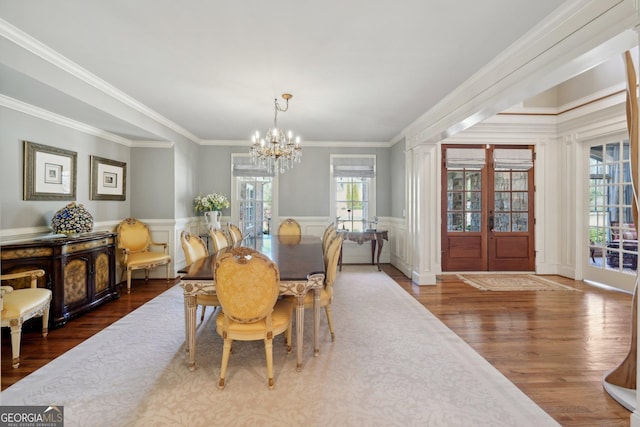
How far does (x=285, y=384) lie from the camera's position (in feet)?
6.71

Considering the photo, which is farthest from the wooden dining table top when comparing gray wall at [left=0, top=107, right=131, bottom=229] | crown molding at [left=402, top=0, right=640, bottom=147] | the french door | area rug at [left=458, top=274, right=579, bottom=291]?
the french door

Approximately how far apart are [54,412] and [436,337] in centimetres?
286

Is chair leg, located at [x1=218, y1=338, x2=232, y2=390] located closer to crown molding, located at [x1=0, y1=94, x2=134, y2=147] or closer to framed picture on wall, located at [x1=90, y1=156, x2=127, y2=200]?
crown molding, located at [x1=0, y1=94, x2=134, y2=147]

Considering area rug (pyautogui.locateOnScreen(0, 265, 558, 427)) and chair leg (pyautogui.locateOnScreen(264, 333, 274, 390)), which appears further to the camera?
chair leg (pyautogui.locateOnScreen(264, 333, 274, 390))

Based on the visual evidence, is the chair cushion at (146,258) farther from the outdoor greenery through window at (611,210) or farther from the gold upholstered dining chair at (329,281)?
the outdoor greenery through window at (611,210)

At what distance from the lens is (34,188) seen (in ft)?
10.7

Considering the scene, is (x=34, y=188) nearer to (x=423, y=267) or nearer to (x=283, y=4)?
(x=283, y=4)

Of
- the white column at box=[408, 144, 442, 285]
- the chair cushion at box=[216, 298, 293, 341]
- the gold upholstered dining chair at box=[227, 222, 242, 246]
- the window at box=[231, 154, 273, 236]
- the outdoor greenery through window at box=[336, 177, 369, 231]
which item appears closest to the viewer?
the chair cushion at box=[216, 298, 293, 341]

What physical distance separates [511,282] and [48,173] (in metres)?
6.56

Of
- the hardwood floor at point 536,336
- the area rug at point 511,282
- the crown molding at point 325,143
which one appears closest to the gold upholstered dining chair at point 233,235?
the hardwood floor at point 536,336

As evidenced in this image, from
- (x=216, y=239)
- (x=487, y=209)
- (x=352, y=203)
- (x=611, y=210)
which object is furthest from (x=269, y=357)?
(x=611, y=210)

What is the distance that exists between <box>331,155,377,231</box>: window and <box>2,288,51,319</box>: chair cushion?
4.55 metres

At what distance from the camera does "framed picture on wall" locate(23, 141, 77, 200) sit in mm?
3180

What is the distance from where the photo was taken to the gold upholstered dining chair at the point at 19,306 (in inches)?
89.7
